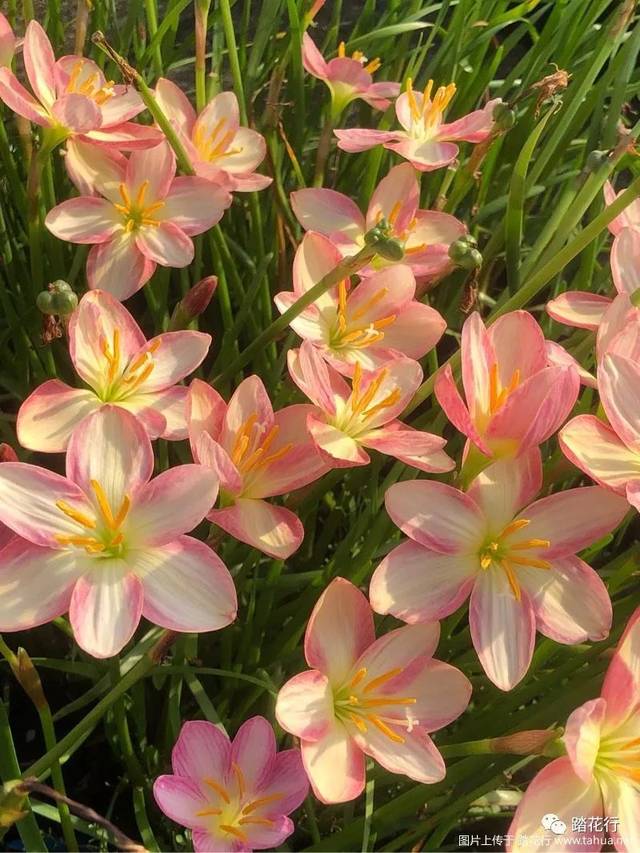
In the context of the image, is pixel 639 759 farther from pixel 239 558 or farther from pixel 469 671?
pixel 239 558

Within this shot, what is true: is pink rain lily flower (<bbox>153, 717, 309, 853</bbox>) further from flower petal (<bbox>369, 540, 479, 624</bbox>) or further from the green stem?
the green stem

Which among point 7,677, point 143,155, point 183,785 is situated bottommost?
point 7,677

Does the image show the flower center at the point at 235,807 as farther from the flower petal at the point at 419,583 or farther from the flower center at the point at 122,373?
the flower center at the point at 122,373

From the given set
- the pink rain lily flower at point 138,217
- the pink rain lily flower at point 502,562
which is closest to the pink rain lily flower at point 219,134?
the pink rain lily flower at point 138,217

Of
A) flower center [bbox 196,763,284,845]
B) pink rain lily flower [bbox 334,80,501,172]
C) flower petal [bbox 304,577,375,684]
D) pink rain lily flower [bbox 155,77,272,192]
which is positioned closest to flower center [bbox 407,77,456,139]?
pink rain lily flower [bbox 334,80,501,172]

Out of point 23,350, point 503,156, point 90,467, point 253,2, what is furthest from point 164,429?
point 253,2
